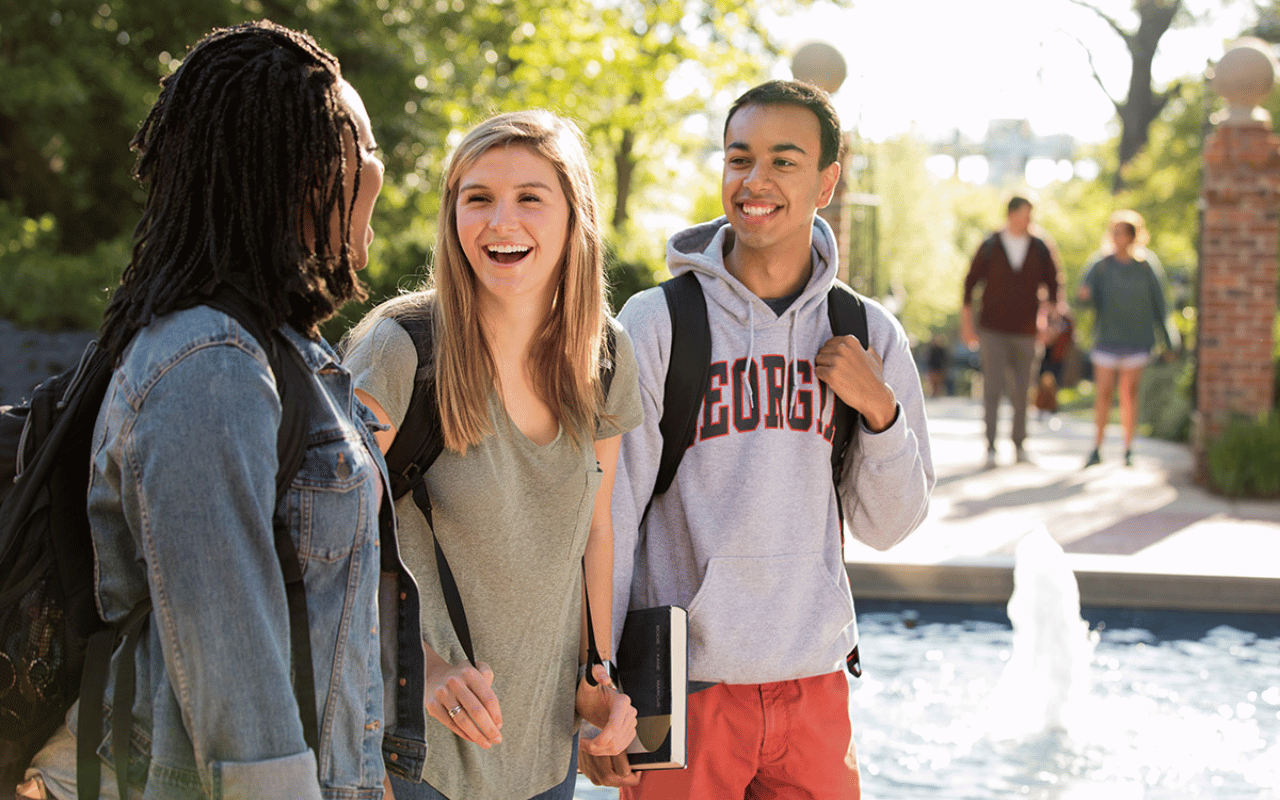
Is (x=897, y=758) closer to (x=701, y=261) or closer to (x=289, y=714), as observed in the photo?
(x=701, y=261)

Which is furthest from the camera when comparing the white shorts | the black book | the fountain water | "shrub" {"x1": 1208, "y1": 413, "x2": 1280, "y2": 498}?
the white shorts

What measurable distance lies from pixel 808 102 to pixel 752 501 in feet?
3.04

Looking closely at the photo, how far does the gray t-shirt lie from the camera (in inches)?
82.4

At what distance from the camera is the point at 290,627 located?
1.45 metres

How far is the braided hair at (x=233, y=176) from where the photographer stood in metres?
1.41

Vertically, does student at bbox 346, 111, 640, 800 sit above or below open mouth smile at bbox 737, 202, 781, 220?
below

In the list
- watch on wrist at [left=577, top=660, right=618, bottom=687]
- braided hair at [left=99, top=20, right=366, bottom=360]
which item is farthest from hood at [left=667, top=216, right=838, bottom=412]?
braided hair at [left=99, top=20, right=366, bottom=360]

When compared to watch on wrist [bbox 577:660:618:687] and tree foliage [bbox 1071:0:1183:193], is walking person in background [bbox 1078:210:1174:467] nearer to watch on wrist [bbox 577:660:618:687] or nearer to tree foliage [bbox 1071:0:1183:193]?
watch on wrist [bbox 577:660:618:687]

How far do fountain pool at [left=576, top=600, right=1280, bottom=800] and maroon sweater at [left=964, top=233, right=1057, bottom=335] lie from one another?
407 cm

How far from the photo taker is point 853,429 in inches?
106

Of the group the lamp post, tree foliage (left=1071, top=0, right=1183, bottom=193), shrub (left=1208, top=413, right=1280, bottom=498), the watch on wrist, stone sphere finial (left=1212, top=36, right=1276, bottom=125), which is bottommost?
shrub (left=1208, top=413, right=1280, bottom=498)

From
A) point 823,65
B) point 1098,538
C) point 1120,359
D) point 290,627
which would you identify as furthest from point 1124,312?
point 290,627

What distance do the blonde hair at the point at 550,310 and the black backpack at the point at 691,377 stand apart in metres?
0.28

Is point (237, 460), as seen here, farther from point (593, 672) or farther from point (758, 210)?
point (758, 210)
